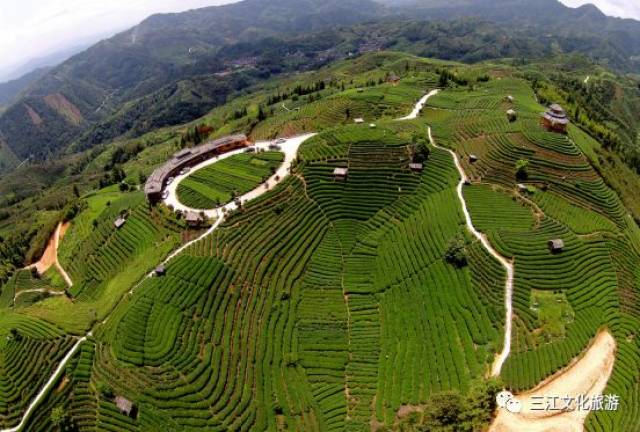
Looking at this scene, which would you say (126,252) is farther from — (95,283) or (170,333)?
(170,333)

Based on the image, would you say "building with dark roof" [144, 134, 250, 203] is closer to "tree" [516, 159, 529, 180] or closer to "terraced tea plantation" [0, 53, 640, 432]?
"terraced tea plantation" [0, 53, 640, 432]

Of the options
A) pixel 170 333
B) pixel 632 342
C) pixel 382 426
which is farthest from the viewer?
pixel 170 333

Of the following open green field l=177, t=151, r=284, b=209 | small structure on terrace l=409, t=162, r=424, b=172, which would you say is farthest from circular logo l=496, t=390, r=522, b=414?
open green field l=177, t=151, r=284, b=209

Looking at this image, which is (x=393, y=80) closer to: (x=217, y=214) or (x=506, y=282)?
(x=217, y=214)

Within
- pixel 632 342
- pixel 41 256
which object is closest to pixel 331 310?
pixel 632 342

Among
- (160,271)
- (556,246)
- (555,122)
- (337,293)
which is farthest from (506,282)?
(160,271)

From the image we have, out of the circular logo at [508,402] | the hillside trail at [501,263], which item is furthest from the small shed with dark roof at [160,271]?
the circular logo at [508,402]
